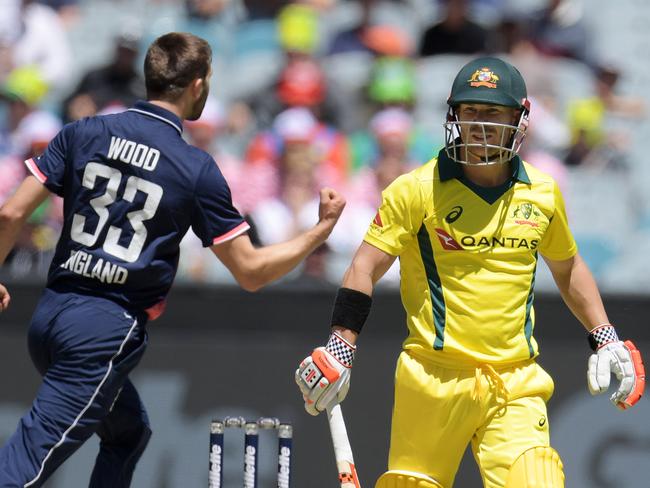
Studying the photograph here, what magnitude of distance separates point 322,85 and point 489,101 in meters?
4.76

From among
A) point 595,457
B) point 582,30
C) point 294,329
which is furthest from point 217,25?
point 595,457

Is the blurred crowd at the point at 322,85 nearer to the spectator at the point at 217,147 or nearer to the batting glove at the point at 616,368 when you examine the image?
the spectator at the point at 217,147

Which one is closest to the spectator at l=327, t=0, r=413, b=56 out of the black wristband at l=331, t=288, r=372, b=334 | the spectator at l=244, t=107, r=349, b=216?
the spectator at l=244, t=107, r=349, b=216

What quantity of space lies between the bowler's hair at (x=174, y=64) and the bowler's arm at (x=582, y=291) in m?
1.62

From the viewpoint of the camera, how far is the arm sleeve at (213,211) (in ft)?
14.2

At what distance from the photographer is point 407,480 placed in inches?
178

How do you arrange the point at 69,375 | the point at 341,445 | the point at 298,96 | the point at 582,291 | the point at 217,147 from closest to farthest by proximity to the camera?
the point at 69,375 → the point at 341,445 → the point at 582,291 → the point at 217,147 → the point at 298,96

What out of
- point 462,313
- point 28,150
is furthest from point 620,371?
point 28,150

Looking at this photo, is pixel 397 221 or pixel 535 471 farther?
pixel 397 221

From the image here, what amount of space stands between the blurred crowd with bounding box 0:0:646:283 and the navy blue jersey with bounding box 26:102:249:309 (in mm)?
3742

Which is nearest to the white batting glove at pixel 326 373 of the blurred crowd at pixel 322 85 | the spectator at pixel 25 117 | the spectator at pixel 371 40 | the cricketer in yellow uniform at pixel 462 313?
the cricketer in yellow uniform at pixel 462 313

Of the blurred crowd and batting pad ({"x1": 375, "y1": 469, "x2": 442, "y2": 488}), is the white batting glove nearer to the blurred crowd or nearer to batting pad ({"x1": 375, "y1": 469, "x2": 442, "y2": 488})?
batting pad ({"x1": 375, "y1": 469, "x2": 442, "y2": 488})

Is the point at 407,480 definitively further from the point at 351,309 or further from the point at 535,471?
the point at 351,309

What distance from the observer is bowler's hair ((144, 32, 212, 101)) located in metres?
4.40
